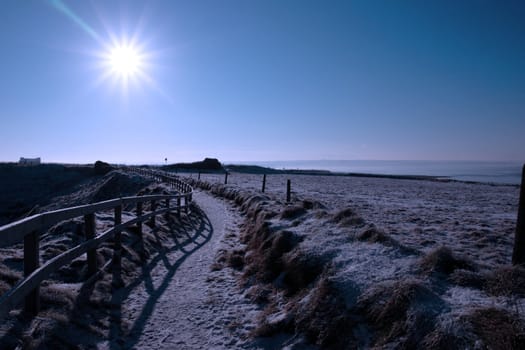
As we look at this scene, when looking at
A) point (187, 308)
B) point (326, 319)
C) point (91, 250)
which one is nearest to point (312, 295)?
point (326, 319)

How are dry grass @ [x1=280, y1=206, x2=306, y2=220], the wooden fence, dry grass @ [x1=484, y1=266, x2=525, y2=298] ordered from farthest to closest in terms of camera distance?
1. dry grass @ [x1=280, y1=206, x2=306, y2=220]
2. dry grass @ [x1=484, y1=266, x2=525, y2=298]
3. the wooden fence

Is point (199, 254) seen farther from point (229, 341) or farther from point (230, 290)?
point (229, 341)

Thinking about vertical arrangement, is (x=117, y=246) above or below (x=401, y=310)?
below

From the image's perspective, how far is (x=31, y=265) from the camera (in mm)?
4133

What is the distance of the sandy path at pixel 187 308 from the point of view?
4836 mm

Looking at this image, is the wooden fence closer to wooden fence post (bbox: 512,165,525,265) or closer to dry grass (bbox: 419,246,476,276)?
dry grass (bbox: 419,246,476,276)

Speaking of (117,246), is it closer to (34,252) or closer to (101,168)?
(34,252)

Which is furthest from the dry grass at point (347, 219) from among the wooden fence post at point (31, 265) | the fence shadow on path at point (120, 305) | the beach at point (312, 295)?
the wooden fence post at point (31, 265)

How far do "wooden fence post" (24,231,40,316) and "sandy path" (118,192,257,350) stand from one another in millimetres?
1252

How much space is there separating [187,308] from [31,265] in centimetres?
259

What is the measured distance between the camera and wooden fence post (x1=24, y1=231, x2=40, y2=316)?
4.10m

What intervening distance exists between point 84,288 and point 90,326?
3.59 feet

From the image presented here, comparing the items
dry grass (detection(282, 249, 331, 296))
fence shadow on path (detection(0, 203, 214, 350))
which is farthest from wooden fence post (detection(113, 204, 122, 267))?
dry grass (detection(282, 249, 331, 296))

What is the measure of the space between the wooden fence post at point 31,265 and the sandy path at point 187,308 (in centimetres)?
125
